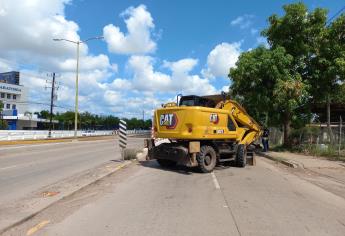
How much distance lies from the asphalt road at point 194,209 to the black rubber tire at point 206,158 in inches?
80.7

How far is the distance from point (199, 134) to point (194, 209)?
745cm

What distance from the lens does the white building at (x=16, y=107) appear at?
315ft

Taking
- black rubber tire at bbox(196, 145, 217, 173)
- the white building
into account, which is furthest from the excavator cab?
the white building

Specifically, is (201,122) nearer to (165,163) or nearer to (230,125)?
(230,125)

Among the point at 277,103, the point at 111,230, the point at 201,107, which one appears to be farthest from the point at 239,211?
the point at 277,103

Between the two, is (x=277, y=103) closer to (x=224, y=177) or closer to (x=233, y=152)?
(x=233, y=152)

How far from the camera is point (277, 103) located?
26.6 meters

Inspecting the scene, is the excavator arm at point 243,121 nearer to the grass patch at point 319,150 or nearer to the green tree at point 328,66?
the grass patch at point 319,150

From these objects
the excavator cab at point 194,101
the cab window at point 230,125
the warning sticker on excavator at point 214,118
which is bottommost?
the cab window at point 230,125

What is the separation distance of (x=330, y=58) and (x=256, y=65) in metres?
4.72

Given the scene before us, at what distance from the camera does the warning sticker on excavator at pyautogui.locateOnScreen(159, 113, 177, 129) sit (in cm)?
1708

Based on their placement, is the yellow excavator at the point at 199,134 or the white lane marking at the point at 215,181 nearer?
the white lane marking at the point at 215,181

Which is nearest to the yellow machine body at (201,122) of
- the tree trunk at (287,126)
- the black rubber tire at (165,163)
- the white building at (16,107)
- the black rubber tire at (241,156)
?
the black rubber tire at (241,156)

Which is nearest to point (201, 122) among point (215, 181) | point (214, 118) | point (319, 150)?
point (214, 118)
